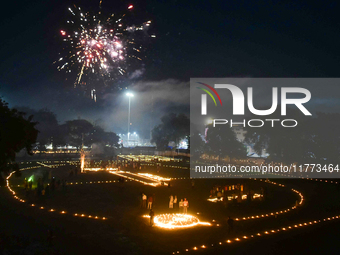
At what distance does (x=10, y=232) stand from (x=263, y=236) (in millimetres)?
13678

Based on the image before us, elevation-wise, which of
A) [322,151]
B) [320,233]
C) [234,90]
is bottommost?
[320,233]

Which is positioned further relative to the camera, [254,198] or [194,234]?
[254,198]

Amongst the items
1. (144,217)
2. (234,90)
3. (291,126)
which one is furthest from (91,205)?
(291,126)

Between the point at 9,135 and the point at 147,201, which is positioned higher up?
the point at 9,135

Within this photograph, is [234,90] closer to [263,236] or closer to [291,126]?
[291,126]

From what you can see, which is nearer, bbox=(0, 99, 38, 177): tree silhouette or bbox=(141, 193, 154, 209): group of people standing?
bbox=(0, 99, 38, 177): tree silhouette

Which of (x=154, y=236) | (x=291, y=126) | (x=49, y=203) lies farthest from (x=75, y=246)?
(x=291, y=126)

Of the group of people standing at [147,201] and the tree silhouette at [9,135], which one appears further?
the group of people standing at [147,201]

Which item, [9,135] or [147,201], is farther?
[147,201]

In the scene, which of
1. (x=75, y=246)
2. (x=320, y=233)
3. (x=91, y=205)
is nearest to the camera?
(x=75, y=246)

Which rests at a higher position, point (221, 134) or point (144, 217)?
point (221, 134)

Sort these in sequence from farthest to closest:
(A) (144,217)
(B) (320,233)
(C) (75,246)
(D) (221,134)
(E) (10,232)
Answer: (D) (221,134) < (A) (144,217) < (B) (320,233) < (E) (10,232) < (C) (75,246)

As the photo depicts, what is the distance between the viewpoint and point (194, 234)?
13.8 metres

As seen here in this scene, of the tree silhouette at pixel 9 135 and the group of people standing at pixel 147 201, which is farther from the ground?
the tree silhouette at pixel 9 135
